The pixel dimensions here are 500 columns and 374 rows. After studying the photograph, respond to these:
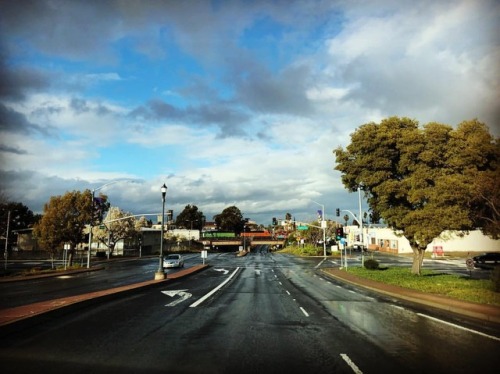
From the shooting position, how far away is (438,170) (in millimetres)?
26297

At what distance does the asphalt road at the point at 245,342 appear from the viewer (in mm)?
7484

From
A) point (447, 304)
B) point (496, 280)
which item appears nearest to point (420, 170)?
point (496, 280)

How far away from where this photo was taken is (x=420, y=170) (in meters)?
25.9

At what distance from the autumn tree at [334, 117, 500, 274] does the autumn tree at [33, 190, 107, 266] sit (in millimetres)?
30600

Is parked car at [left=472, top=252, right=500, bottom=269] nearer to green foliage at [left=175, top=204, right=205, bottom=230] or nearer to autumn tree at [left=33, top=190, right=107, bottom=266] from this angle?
autumn tree at [left=33, top=190, right=107, bottom=266]

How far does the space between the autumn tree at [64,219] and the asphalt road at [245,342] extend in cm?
3401

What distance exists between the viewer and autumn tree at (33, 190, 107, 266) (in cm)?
4566

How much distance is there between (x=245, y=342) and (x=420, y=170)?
66.1 feet

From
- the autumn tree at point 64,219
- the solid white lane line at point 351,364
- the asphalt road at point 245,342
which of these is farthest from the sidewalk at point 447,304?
the autumn tree at point 64,219

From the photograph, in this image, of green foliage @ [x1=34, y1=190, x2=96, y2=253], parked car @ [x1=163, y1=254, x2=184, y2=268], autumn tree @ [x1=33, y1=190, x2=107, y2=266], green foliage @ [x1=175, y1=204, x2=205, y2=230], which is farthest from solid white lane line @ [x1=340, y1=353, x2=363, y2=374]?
green foliage @ [x1=175, y1=204, x2=205, y2=230]

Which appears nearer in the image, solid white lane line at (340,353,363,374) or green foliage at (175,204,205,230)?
solid white lane line at (340,353,363,374)

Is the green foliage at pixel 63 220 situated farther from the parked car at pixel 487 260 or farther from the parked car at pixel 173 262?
→ the parked car at pixel 487 260

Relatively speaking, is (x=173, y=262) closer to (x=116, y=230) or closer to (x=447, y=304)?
(x=447, y=304)

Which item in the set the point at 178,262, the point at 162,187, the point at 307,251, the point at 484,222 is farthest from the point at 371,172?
the point at 307,251
